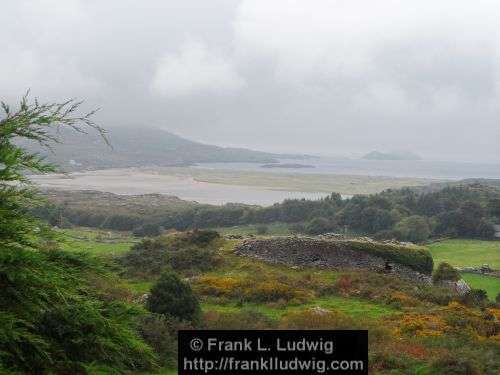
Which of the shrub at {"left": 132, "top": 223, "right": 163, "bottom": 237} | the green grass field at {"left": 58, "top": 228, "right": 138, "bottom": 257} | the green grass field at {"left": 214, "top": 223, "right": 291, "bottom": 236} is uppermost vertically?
the green grass field at {"left": 58, "top": 228, "right": 138, "bottom": 257}

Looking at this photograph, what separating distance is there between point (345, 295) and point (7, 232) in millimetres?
20945

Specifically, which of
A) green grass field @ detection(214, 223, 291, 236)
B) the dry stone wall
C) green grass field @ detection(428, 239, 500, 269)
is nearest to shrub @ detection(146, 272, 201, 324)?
the dry stone wall

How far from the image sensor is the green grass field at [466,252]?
45.5 meters

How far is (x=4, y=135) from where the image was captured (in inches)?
226

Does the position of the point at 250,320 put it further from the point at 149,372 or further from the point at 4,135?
the point at 4,135

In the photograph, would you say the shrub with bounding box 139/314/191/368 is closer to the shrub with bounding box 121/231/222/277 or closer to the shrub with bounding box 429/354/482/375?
the shrub with bounding box 429/354/482/375

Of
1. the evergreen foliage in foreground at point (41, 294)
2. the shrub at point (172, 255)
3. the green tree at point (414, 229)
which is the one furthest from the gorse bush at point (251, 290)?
the green tree at point (414, 229)

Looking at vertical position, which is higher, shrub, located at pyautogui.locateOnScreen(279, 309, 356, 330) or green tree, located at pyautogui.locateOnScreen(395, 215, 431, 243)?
shrub, located at pyautogui.locateOnScreen(279, 309, 356, 330)

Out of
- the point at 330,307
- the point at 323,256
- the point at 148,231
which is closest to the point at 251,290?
the point at 330,307

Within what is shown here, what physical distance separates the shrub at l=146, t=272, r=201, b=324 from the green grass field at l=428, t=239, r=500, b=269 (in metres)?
31.2

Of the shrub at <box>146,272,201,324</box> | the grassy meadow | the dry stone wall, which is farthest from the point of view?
the dry stone wall

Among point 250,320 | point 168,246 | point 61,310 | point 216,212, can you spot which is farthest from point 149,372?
point 216,212

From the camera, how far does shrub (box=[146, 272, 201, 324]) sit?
53.6 ft

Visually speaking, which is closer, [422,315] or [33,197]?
[33,197]
